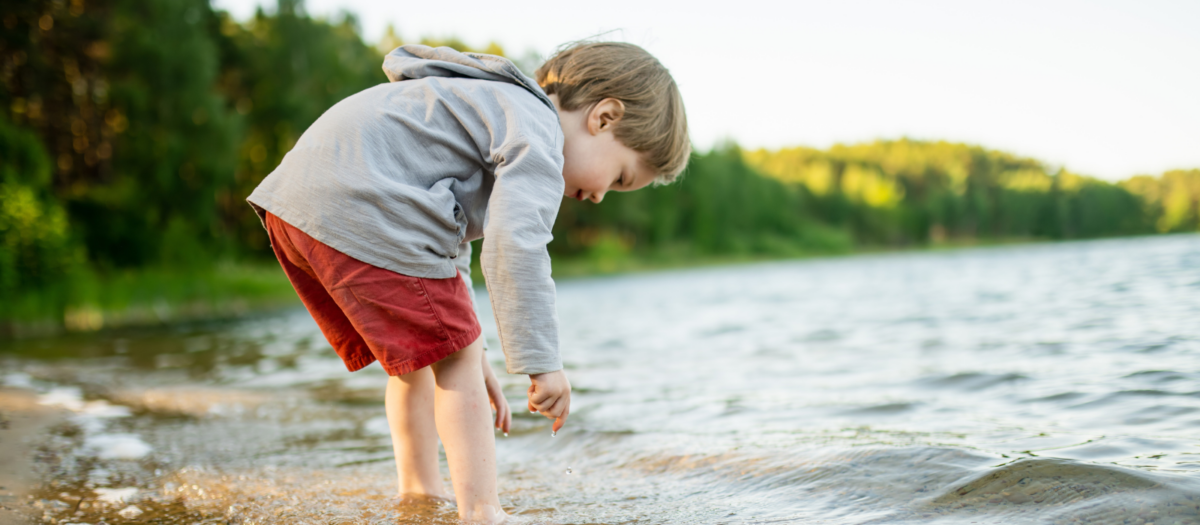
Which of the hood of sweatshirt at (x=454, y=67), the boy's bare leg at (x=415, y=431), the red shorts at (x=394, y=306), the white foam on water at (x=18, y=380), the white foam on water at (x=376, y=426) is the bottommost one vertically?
the white foam on water at (x=18, y=380)

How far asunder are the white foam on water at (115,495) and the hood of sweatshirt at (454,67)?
4.31 ft

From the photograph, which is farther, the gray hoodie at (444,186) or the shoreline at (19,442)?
the shoreline at (19,442)

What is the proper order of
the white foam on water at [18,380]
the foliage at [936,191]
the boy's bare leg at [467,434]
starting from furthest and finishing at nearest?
the foliage at [936,191], the white foam on water at [18,380], the boy's bare leg at [467,434]

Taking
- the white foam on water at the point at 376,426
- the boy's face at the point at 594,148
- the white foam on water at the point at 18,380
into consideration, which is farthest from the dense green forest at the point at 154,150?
the white foam on water at the point at 18,380

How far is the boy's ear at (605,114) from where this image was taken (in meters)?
1.74

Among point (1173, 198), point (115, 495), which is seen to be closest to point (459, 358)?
point (115, 495)

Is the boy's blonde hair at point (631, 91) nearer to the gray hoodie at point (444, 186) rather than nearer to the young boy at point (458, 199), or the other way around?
the young boy at point (458, 199)

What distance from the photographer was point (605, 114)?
175 centimetres

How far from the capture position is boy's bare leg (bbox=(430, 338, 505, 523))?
166cm

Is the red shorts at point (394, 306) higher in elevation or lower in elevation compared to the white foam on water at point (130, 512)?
higher

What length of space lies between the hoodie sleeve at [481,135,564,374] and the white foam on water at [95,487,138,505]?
1260 millimetres

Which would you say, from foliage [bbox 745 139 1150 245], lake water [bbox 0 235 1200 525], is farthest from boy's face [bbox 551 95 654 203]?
foliage [bbox 745 139 1150 245]

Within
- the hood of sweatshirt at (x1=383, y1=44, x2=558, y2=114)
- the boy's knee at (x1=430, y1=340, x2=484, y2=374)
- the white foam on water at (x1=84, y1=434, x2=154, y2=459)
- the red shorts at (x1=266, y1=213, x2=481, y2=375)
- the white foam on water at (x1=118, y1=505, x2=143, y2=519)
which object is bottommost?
the white foam on water at (x1=84, y1=434, x2=154, y2=459)

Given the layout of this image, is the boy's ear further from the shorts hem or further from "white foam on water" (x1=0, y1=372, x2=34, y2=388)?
"white foam on water" (x1=0, y1=372, x2=34, y2=388)
